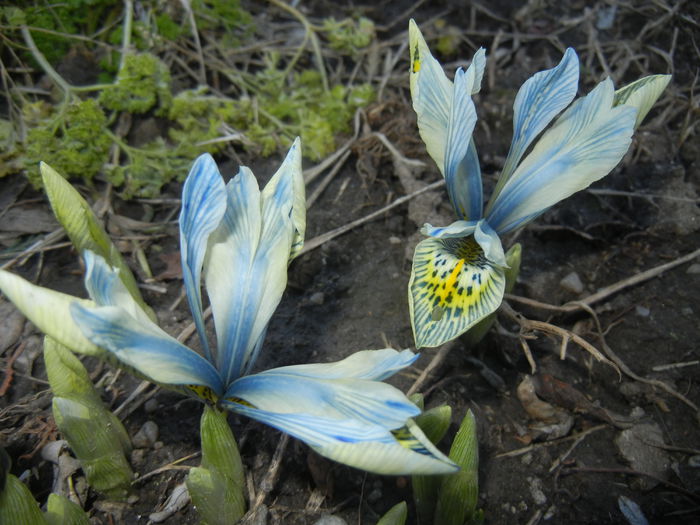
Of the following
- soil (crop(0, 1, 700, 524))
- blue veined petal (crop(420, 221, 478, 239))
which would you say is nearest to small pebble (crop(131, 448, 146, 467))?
soil (crop(0, 1, 700, 524))

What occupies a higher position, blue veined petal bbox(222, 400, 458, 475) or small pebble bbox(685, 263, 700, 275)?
blue veined petal bbox(222, 400, 458, 475)

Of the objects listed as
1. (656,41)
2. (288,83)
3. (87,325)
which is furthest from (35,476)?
(656,41)

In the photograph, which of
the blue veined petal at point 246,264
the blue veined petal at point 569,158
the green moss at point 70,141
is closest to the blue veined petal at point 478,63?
the blue veined petal at point 569,158

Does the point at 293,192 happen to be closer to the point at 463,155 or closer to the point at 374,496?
the point at 463,155

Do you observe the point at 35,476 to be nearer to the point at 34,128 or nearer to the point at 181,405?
the point at 181,405

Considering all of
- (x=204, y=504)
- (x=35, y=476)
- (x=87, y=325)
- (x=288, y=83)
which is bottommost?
(x=35, y=476)

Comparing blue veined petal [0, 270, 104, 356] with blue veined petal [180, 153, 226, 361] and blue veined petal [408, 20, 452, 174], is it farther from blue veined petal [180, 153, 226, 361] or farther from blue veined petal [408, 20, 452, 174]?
blue veined petal [408, 20, 452, 174]
